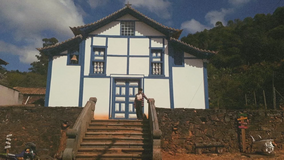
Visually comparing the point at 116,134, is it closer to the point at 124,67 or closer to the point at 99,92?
the point at 99,92

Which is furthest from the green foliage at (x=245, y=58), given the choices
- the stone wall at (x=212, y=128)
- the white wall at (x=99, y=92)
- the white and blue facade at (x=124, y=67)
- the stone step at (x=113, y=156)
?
the stone step at (x=113, y=156)

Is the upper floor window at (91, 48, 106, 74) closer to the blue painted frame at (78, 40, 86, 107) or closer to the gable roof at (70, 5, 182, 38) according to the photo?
the blue painted frame at (78, 40, 86, 107)

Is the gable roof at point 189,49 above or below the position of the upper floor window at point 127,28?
below

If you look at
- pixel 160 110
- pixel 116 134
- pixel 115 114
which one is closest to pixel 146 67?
pixel 115 114

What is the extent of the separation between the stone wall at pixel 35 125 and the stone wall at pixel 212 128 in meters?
3.67

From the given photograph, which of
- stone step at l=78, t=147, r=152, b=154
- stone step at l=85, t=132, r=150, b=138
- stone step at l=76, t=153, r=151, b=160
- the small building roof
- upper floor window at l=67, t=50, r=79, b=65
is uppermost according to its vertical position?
the small building roof

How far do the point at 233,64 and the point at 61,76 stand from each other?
102ft

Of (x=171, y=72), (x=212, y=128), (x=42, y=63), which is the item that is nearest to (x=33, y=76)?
(x=42, y=63)

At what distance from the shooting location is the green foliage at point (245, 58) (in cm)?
1966

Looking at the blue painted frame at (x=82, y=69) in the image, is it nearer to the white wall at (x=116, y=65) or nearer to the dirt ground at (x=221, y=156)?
the white wall at (x=116, y=65)

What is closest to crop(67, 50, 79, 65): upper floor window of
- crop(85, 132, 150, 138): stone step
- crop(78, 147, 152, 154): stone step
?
crop(85, 132, 150, 138): stone step

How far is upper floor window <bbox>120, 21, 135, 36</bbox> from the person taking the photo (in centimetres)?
1207

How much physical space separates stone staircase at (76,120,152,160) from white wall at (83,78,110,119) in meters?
2.62

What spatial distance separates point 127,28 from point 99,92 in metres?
4.19
